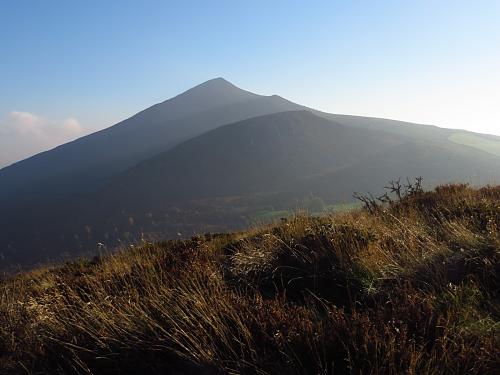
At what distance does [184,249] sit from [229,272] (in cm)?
156

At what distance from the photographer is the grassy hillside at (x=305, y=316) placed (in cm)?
294

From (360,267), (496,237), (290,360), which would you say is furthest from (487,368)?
(496,237)

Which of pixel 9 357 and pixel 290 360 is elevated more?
pixel 290 360

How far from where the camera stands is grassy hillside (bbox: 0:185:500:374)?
2936 mm

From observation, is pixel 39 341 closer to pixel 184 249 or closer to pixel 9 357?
pixel 9 357

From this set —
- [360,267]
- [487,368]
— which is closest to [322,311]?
[360,267]

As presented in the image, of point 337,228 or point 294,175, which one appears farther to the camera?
point 294,175

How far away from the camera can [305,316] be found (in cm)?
354

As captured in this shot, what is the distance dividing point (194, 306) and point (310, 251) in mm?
2423

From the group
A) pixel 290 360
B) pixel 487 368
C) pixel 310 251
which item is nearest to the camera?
pixel 487 368

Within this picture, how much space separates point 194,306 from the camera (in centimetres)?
390

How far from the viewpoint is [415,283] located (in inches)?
174

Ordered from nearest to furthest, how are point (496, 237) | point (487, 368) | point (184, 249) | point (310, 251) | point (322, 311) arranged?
point (487, 368)
point (322, 311)
point (496, 237)
point (310, 251)
point (184, 249)

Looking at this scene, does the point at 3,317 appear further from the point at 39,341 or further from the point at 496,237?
the point at 496,237
